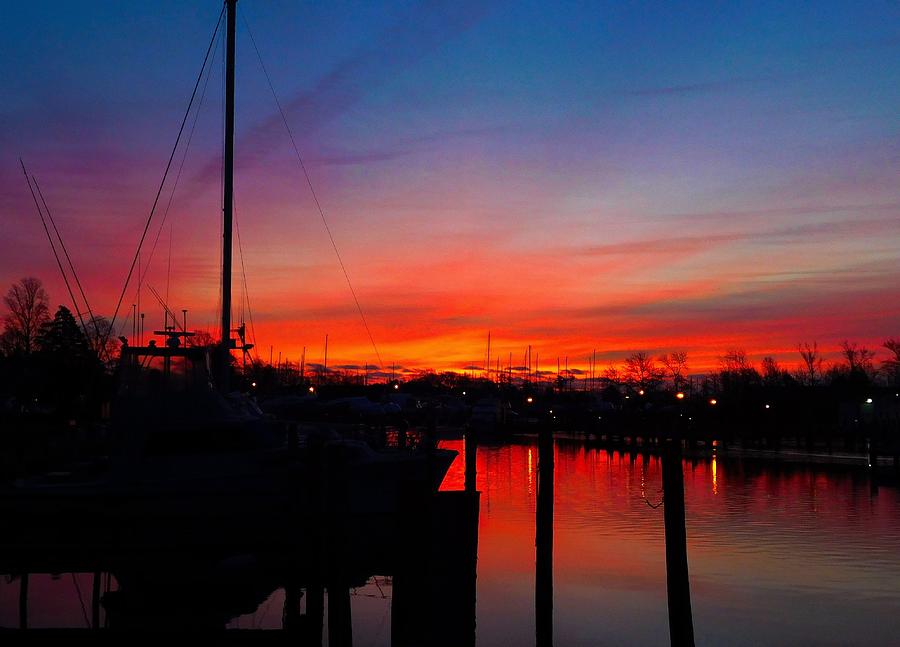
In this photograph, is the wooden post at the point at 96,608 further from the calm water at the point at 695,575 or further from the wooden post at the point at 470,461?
the wooden post at the point at 470,461

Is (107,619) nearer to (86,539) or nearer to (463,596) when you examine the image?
(86,539)

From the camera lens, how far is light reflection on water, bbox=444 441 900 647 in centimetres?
2142

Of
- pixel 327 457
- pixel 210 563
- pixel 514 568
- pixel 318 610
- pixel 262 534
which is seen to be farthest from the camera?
pixel 514 568

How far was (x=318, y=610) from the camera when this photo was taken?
38.2ft

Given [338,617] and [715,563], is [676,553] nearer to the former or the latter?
[338,617]

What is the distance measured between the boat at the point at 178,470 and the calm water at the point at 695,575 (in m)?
2.56

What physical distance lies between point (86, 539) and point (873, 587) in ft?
65.5

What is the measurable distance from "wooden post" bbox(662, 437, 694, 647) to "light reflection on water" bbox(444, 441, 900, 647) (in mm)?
4924

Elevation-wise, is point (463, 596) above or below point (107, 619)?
above

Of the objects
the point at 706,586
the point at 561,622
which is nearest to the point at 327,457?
the point at 561,622

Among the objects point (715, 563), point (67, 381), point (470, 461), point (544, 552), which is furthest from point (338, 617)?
point (67, 381)

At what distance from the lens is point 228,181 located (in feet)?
90.9

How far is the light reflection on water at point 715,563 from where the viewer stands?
843 inches

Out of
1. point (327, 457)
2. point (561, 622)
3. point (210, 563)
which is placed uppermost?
point (327, 457)
